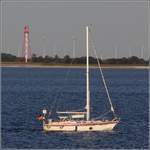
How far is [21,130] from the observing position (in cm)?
5134

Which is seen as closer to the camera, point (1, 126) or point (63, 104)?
point (1, 126)

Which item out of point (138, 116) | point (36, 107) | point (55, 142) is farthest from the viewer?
point (36, 107)

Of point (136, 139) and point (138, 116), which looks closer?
point (136, 139)

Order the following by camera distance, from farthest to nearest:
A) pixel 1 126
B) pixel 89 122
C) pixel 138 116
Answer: pixel 138 116 < pixel 1 126 < pixel 89 122

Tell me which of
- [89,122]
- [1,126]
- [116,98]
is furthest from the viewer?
[116,98]

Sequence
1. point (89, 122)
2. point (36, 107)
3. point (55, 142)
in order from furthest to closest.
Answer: point (36, 107)
point (89, 122)
point (55, 142)

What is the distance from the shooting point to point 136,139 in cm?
4819

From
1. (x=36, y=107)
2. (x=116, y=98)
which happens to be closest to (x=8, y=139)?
(x=36, y=107)

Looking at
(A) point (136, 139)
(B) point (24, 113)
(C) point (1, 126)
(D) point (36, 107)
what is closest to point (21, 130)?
(C) point (1, 126)

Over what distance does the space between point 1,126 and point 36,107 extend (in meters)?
17.2

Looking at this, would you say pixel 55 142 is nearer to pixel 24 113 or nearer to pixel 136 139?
pixel 136 139

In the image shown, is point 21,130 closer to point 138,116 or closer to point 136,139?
point 136,139

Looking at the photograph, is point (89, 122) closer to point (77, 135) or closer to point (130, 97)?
point (77, 135)

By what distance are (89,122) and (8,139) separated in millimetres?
5868
